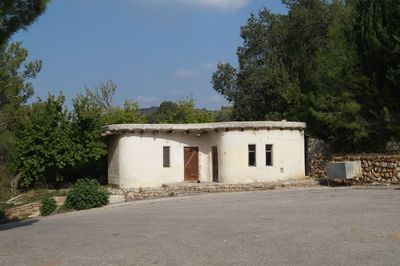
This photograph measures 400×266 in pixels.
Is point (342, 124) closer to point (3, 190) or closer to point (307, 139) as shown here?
point (307, 139)

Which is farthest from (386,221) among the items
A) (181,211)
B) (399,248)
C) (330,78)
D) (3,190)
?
(3,190)

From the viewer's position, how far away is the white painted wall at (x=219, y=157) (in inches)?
1088

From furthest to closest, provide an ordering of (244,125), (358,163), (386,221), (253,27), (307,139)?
(253,27), (307,139), (244,125), (358,163), (386,221)

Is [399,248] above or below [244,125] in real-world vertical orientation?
below

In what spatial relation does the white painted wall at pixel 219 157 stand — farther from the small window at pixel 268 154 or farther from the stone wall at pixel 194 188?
the stone wall at pixel 194 188

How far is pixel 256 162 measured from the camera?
28031 mm

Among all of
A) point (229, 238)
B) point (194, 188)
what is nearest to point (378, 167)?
point (194, 188)

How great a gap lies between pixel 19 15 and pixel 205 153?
18482mm

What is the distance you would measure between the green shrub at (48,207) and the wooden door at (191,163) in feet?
29.2

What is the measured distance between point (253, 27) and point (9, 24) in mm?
29426

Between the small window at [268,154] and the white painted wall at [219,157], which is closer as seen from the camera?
the white painted wall at [219,157]

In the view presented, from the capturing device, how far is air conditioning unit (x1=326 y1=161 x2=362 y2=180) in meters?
25.0

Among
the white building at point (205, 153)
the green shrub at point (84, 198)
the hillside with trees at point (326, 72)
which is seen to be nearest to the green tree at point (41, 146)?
the white building at point (205, 153)

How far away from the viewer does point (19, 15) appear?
40.7 ft
